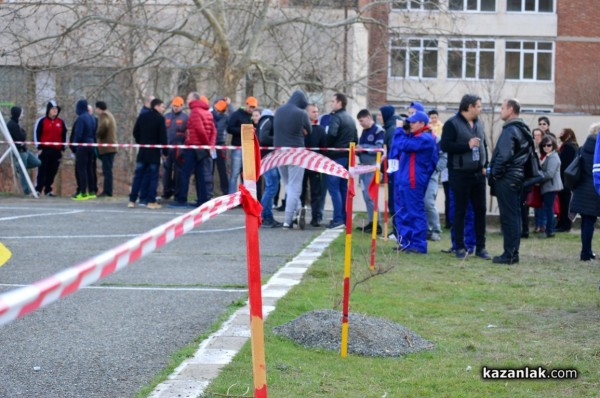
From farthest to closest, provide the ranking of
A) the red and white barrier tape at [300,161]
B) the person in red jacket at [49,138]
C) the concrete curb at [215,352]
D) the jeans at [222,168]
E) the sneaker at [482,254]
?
the person in red jacket at [49,138], the jeans at [222,168], the sneaker at [482,254], the red and white barrier tape at [300,161], the concrete curb at [215,352]

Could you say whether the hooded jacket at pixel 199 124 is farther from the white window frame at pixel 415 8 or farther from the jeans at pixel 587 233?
the jeans at pixel 587 233

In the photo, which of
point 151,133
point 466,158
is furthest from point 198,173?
point 466,158

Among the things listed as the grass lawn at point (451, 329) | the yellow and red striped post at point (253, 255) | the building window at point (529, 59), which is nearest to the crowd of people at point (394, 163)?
the grass lawn at point (451, 329)

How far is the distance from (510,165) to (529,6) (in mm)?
47261

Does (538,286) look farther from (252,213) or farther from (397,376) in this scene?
(252,213)

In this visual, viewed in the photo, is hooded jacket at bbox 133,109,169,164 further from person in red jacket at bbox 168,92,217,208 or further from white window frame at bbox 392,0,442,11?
white window frame at bbox 392,0,442,11

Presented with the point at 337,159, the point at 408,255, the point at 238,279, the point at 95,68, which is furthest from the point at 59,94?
the point at 238,279

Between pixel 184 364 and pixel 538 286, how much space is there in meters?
5.36

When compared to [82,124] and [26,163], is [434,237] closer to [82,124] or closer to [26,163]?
[82,124]

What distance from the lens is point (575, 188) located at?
44.4 feet

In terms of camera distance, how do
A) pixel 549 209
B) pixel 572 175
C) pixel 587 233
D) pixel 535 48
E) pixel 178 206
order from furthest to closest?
pixel 535 48, pixel 178 206, pixel 549 209, pixel 587 233, pixel 572 175

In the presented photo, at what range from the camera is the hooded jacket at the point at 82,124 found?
23.7 m

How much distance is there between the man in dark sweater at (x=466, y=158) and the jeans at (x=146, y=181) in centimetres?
894

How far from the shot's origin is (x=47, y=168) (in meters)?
25.4
